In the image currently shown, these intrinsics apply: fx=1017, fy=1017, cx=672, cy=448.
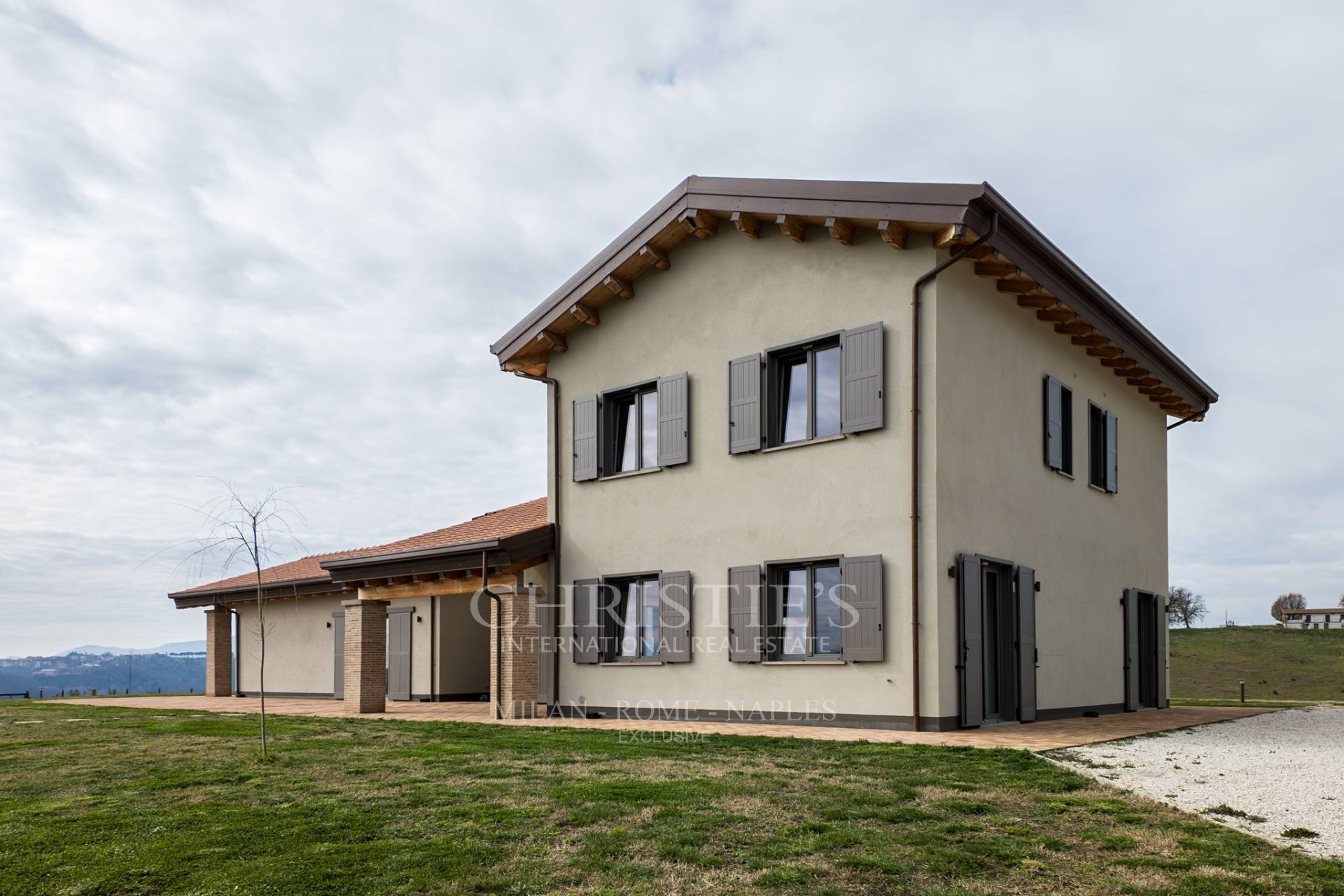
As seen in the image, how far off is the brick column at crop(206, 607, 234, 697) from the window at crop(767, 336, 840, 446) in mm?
17603

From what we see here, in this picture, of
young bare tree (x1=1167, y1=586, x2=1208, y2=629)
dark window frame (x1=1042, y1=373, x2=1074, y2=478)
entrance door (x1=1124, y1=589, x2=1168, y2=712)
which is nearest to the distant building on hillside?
young bare tree (x1=1167, y1=586, x2=1208, y2=629)

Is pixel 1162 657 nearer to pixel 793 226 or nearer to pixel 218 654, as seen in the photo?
pixel 793 226

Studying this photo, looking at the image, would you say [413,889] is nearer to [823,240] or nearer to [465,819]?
[465,819]

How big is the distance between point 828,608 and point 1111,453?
661cm

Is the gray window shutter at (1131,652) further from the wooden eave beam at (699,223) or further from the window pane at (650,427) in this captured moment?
the wooden eave beam at (699,223)

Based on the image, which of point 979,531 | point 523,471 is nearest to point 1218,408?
point 979,531

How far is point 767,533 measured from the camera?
41.5 ft

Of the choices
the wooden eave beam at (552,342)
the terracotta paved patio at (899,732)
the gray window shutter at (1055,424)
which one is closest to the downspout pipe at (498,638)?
the terracotta paved patio at (899,732)

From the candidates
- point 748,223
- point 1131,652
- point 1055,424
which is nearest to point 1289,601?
point 1131,652

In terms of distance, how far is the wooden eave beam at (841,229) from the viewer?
39.0 ft

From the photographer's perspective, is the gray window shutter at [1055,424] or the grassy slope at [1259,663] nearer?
the gray window shutter at [1055,424]

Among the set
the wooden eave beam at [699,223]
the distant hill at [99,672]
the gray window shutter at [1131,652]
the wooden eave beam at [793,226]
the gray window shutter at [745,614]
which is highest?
the wooden eave beam at [699,223]

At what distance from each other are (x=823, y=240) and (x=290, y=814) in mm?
8917

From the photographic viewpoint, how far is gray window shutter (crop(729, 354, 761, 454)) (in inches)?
507
